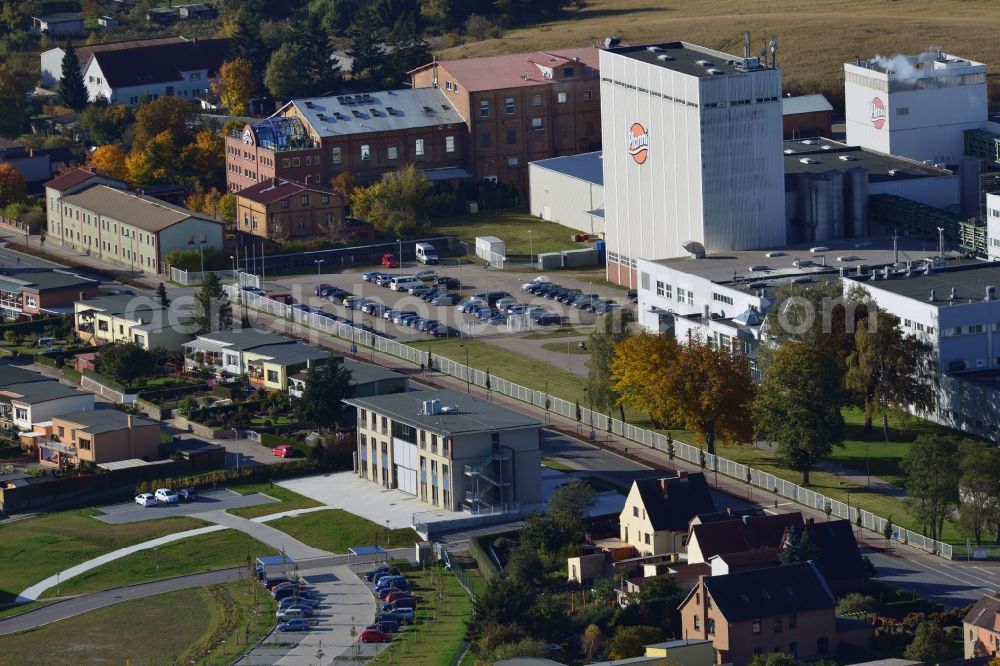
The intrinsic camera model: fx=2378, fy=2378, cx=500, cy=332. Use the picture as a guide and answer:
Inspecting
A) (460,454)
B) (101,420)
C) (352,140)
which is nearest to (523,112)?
(352,140)

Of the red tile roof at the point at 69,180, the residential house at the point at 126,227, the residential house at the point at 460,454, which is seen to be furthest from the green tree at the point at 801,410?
the red tile roof at the point at 69,180

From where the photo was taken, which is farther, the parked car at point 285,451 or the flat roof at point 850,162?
the flat roof at point 850,162

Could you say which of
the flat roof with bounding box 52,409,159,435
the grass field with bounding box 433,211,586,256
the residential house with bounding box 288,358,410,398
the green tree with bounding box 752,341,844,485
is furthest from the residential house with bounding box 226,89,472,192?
the green tree with bounding box 752,341,844,485

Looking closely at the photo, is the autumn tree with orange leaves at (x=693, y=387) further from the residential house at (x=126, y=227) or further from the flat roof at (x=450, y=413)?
the residential house at (x=126, y=227)

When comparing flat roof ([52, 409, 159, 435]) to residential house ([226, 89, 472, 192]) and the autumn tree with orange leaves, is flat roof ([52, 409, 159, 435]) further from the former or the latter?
residential house ([226, 89, 472, 192])

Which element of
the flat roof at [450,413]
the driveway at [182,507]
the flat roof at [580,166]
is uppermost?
the flat roof at [580,166]

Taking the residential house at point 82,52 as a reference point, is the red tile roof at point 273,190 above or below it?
below

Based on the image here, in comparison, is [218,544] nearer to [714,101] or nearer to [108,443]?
[108,443]
